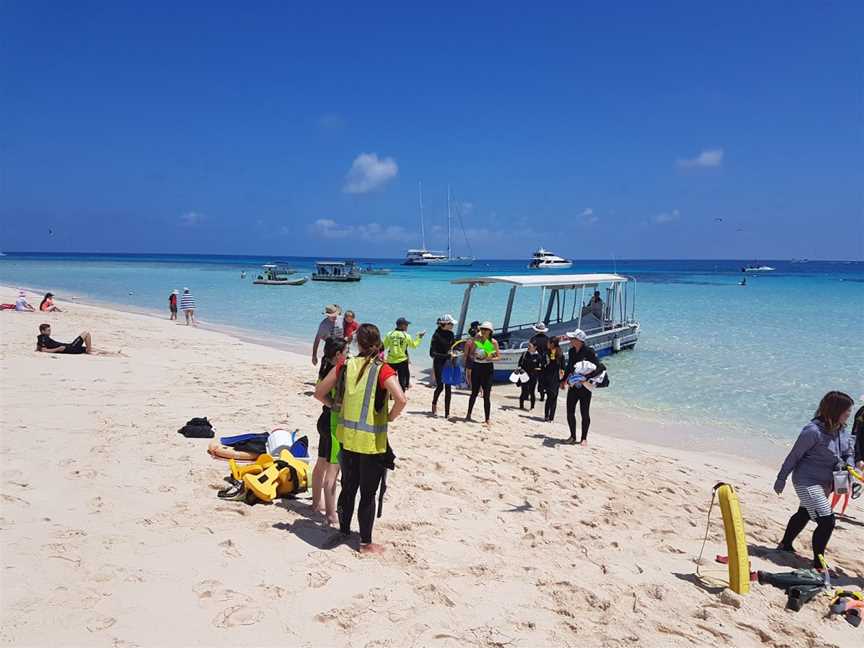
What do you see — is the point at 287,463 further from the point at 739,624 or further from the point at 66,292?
the point at 66,292

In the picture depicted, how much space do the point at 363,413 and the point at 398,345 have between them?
5.04 metres

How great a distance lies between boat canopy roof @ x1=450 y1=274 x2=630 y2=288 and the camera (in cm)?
1388

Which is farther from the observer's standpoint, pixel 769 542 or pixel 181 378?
pixel 181 378

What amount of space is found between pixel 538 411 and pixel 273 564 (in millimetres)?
7575

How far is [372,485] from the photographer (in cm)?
430

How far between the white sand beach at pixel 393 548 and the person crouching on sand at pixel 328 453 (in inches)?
7.1

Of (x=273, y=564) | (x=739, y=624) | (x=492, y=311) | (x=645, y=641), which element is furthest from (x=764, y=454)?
(x=492, y=311)

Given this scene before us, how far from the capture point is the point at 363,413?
4176mm

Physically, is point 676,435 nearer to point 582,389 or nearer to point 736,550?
point 582,389

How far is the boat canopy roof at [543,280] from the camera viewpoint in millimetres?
13883

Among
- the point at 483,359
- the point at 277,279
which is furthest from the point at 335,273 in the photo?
the point at 483,359

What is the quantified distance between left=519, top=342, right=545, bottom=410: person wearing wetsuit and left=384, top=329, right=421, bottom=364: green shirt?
2.76m

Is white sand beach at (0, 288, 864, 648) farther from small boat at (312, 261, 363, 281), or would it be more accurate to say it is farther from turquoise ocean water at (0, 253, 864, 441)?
small boat at (312, 261, 363, 281)

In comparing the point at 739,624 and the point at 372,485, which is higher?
the point at 372,485
